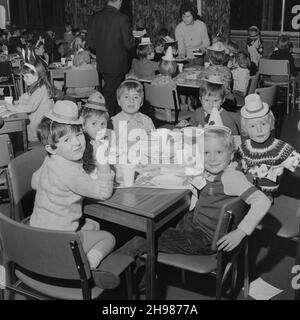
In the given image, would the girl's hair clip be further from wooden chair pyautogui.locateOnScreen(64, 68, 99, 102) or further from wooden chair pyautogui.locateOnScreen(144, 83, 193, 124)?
wooden chair pyautogui.locateOnScreen(64, 68, 99, 102)

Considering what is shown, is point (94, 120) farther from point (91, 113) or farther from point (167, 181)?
point (167, 181)

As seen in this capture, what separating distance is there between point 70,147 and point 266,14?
27.7ft

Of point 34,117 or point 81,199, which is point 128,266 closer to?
point 81,199

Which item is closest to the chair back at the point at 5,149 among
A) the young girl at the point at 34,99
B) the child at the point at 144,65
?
the young girl at the point at 34,99

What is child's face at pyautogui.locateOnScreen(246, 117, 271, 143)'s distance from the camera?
7.75ft

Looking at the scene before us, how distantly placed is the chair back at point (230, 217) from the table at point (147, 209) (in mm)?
232

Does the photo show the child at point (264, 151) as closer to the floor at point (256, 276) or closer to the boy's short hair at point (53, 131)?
the floor at point (256, 276)

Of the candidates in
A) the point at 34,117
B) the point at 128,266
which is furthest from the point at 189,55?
the point at 128,266

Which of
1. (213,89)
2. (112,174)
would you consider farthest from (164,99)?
(112,174)

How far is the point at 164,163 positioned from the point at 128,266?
1.76 feet

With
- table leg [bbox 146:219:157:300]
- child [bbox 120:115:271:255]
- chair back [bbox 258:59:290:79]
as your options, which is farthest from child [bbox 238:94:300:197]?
chair back [bbox 258:59:290:79]

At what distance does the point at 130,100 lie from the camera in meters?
2.93

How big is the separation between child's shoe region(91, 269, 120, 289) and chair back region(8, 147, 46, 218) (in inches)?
27.5

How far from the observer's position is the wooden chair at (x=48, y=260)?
4.70ft
